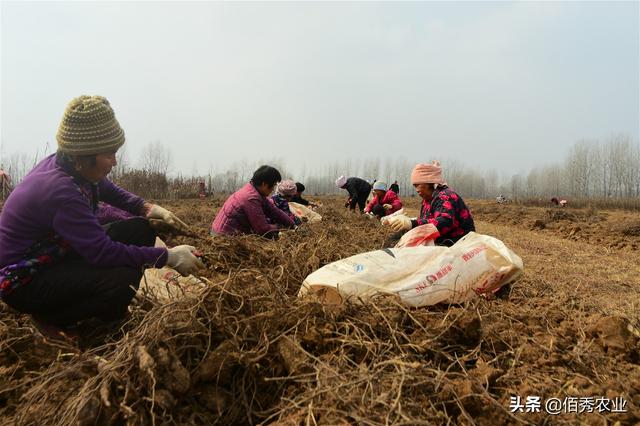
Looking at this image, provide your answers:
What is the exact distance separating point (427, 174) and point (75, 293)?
2851mm

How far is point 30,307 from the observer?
6.23 feet

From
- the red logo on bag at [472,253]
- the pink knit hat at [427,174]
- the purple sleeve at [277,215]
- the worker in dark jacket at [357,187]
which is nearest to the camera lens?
the red logo on bag at [472,253]

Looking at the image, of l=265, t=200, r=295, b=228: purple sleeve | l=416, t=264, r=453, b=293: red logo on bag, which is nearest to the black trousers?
l=416, t=264, r=453, b=293: red logo on bag

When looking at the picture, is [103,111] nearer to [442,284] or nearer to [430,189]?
[442,284]

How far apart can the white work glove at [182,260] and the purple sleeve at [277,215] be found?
7.21ft

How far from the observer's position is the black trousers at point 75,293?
1.86 m

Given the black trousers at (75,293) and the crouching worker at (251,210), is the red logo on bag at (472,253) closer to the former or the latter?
the black trousers at (75,293)

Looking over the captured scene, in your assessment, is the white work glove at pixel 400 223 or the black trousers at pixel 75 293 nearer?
the black trousers at pixel 75 293

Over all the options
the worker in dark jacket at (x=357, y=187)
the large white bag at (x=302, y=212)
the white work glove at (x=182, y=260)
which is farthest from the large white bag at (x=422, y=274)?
the worker in dark jacket at (x=357, y=187)

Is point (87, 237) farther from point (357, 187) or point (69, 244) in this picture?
point (357, 187)

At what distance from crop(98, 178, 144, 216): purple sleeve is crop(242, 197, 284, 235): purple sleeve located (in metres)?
1.25

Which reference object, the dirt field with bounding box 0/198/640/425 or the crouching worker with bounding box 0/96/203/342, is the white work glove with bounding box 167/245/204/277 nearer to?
the crouching worker with bounding box 0/96/203/342

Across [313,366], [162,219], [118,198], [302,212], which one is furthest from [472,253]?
[302,212]

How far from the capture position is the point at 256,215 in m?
3.95
